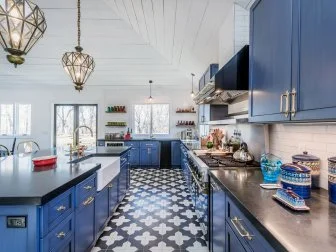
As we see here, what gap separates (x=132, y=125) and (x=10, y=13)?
6.04 m

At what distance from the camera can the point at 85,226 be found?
76.4 inches

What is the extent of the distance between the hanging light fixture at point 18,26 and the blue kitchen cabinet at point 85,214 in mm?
1148

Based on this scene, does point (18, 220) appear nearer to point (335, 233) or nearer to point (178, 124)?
point (335, 233)

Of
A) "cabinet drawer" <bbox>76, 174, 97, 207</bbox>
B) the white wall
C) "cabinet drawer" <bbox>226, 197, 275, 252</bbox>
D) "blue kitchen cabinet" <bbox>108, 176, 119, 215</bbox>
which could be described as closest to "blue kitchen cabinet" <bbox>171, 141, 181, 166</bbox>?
the white wall

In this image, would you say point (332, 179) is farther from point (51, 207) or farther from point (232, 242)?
point (51, 207)

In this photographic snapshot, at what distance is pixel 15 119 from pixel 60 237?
7.64 metres

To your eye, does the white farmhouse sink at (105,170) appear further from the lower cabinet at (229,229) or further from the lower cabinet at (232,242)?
the lower cabinet at (232,242)

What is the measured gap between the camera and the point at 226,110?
147 inches

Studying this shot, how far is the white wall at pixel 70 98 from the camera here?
24.1 feet

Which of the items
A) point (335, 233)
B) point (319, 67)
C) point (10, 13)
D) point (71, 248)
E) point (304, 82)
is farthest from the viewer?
point (71, 248)

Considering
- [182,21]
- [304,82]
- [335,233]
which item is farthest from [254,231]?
[182,21]

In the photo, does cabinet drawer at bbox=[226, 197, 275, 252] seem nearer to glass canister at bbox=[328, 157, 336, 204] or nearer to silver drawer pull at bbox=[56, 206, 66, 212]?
glass canister at bbox=[328, 157, 336, 204]

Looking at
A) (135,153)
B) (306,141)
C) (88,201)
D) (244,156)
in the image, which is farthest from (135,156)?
(306,141)

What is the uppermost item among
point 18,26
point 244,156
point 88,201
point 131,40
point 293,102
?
point 131,40
